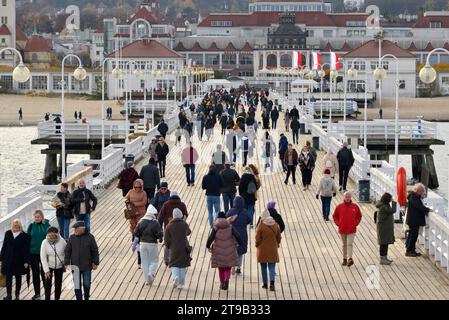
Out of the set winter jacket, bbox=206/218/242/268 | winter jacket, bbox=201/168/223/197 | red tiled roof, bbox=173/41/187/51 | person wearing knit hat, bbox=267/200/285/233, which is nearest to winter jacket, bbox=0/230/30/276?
winter jacket, bbox=206/218/242/268

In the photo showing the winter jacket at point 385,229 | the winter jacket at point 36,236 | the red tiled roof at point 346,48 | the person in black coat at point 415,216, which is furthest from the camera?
the red tiled roof at point 346,48

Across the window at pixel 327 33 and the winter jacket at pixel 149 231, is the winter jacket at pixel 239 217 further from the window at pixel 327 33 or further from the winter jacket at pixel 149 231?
the window at pixel 327 33

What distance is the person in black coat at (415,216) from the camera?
1793 centimetres

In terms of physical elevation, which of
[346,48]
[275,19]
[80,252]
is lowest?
[80,252]

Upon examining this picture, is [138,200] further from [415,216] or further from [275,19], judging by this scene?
[275,19]

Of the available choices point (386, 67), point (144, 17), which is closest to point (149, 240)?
point (386, 67)

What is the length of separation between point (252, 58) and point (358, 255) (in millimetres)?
126345

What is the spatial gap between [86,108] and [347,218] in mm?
87133

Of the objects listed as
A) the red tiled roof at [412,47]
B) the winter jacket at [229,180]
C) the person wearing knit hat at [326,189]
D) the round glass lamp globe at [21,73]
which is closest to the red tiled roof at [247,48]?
the red tiled roof at [412,47]

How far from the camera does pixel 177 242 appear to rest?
1542 centimetres

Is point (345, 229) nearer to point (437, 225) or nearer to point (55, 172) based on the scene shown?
point (437, 225)

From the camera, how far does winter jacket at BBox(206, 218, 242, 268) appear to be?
49.8 feet

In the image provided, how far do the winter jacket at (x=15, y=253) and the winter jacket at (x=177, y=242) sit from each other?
6.15ft
